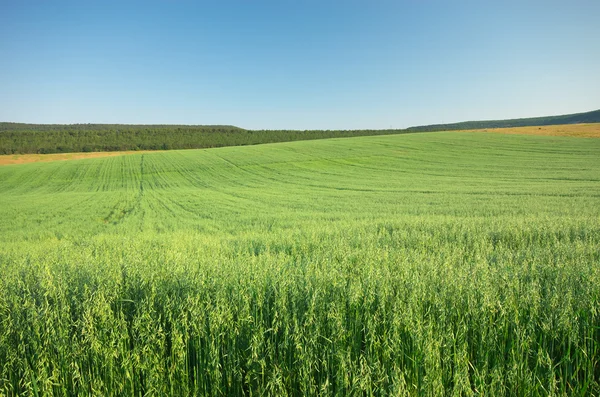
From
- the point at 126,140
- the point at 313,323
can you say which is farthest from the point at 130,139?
the point at 313,323

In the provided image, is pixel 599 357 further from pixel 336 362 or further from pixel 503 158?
pixel 503 158

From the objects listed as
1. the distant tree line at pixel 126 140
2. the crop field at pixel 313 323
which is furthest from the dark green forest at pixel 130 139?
the crop field at pixel 313 323

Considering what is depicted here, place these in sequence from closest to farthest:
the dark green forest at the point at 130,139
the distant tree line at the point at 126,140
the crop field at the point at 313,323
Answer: the crop field at the point at 313,323
the distant tree line at the point at 126,140
the dark green forest at the point at 130,139

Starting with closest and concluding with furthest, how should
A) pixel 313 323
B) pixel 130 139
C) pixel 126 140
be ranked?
pixel 313 323 → pixel 126 140 → pixel 130 139

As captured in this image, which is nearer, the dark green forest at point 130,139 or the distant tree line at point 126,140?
the distant tree line at point 126,140

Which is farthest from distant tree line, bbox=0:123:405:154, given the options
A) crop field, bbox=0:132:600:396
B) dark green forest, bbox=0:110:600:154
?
crop field, bbox=0:132:600:396

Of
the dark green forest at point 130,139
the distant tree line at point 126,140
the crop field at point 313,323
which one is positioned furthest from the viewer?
the dark green forest at point 130,139

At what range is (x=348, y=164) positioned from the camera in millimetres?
43812

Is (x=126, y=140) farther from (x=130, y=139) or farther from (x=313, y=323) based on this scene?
(x=313, y=323)

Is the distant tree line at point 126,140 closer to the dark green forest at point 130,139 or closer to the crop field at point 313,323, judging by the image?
the dark green forest at point 130,139

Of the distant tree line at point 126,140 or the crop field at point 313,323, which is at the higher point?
the distant tree line at point 126,140

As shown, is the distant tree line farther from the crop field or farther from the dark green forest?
the crop field

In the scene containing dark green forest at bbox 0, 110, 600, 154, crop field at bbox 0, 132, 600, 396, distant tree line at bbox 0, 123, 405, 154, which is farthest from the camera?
dark green forest at bbox 0, 110, 600, 154

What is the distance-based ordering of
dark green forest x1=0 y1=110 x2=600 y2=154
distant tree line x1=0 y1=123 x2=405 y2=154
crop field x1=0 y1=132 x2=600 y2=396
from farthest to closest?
dark green forest x1=0 y1=110 x2=600 y2=154 → distant tree line x1=0 y1=123 x2=405 y2=154 → crop field x1=0 y1=132 x2=600 y2=396
